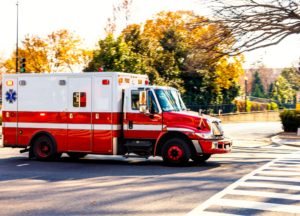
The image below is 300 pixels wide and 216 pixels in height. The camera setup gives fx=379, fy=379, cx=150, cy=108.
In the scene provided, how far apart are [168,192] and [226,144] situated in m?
3.95

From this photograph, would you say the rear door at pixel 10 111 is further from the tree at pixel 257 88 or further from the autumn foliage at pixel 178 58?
the tree at pixel 257 88

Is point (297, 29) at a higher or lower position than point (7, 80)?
higher

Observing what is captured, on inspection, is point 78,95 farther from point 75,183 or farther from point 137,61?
point 137,61

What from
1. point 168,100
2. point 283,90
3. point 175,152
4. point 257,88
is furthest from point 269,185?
point 257,88

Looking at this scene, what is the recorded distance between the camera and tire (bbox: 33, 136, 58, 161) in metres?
12.5

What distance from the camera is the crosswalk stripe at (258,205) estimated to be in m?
6.47

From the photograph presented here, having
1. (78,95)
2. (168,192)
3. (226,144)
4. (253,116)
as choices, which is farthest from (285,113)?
(253,116)

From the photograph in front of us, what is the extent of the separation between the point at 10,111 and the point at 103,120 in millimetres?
3519

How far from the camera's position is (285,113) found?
Answer: 25375 mm

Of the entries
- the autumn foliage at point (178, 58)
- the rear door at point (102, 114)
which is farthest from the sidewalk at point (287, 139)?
the rear door at point (102, 114)

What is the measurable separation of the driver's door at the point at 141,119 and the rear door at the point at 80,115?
1256 millimetres

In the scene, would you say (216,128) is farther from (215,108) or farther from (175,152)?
(215,108)

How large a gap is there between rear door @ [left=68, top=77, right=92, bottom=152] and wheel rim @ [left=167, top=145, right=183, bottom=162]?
101 inches

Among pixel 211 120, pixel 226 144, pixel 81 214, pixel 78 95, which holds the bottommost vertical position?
pixel 81 214
